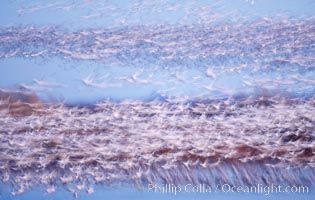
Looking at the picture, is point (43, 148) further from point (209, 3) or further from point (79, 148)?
point (209, 3)

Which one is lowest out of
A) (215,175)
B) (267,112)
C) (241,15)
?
(215,175)

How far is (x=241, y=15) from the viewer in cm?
107

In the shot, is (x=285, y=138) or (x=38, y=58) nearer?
(x=285, y=138)

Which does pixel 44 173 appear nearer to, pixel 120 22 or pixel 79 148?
pixel 79 148

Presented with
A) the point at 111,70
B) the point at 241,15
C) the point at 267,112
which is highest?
the point at 241,15

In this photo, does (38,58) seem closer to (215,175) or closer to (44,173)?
(44,173)

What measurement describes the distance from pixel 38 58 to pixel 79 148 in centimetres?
26

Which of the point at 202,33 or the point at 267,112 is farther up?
the point at 202,33

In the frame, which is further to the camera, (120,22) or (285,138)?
(120,22)

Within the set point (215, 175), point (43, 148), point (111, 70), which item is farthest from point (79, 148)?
point (215, 175)

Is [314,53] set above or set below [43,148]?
above

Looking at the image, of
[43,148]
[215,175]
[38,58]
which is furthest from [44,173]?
[215,175]

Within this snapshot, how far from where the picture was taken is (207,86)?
1.03 meters

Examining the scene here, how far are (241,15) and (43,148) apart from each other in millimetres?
587
